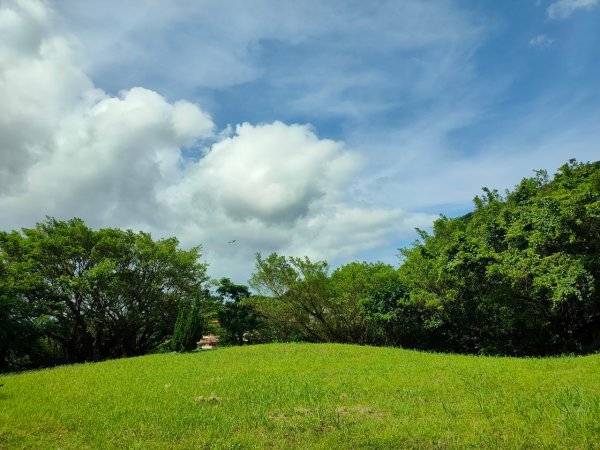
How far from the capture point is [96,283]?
24.7 metres

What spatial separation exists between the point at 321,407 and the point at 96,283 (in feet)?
67.7

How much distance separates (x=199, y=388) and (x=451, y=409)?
6.24m

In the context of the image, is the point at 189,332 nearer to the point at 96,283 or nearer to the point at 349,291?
the point at 96,283

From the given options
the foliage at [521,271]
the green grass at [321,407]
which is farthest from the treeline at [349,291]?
the green grass at [321,407]

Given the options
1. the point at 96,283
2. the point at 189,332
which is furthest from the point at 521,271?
the point at 96,283

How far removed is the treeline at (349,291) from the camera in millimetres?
15555

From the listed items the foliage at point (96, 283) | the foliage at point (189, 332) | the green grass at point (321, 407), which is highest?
the foliage at point (96, 283)

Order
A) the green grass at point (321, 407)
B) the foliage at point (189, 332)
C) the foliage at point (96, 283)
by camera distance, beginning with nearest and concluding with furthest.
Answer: the green grass at point (321, 407) < the foliage at point (189, 332) < the foliage at point (96, 283)

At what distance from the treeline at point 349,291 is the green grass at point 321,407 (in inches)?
201

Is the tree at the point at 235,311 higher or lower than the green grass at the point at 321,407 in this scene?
higher

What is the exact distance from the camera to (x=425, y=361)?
13.9 m

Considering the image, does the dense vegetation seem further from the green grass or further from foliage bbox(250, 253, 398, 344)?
the green grass

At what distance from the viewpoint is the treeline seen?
15.6 metres

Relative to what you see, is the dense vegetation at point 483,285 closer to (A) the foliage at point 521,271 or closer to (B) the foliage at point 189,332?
(A) the foliage at point 521,271
